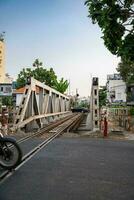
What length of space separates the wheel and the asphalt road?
29 centimetres

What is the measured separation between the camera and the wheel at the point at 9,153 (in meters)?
8.20

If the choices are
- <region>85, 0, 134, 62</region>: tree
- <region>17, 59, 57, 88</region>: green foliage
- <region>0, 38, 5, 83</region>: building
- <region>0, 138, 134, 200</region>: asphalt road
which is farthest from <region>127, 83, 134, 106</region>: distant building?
<region>0, 138, 134, 200</region>: asphalt road

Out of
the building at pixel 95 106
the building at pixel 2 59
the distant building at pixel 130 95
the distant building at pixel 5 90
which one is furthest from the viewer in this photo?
the building at pixel 2 59

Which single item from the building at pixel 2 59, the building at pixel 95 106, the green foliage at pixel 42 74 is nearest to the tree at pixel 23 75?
the green foliage at pixel 42 74

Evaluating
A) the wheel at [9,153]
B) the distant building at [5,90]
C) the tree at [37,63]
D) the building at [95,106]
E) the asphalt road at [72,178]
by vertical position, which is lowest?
the asphalt road at [72,178]

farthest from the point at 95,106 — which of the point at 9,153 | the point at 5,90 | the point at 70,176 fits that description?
the point at 70,176

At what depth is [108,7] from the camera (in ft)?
41.3

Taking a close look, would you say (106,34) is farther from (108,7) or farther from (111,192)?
(111,192)

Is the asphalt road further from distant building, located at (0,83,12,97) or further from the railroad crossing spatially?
distant building, located at (0,83,12,97)

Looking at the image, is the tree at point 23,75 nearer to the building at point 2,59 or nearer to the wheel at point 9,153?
the building at point 2,59

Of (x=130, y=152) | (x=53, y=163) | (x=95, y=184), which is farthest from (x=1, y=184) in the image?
(x=130, y=152)

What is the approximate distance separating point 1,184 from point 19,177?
735mm

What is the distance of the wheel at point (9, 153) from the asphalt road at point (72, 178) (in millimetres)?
290

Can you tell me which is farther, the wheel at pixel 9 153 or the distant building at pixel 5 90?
the distant building at pixel 5 90
